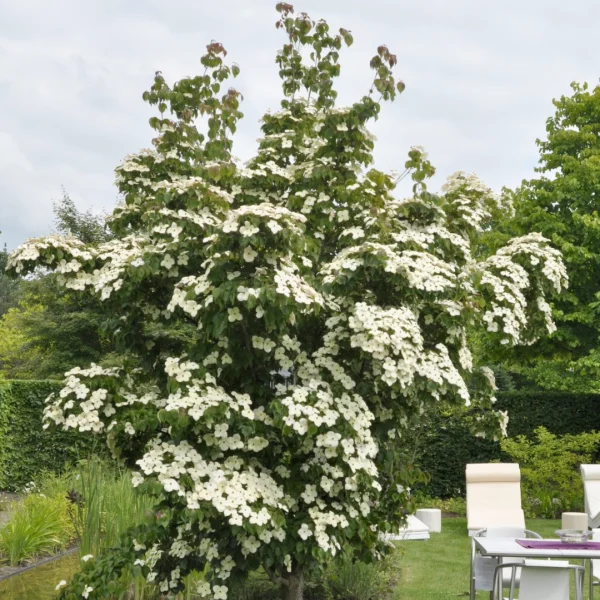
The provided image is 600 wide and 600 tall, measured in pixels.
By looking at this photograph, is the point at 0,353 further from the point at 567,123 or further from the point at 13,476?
the point at 567,123

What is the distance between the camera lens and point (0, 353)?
2777cm

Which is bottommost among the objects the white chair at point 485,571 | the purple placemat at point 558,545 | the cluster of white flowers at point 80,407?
the white chair at point 485,571

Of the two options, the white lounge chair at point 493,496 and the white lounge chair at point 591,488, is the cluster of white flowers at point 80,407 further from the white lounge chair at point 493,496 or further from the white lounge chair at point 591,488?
the white lounge chair at point 591,488

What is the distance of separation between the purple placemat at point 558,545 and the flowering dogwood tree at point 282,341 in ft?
2.74

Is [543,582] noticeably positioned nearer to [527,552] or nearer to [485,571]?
[527,552]

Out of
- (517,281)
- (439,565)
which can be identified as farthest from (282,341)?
(439,565)

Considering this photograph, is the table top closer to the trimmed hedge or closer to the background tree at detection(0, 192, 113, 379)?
the trimmed hedge

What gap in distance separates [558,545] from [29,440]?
9.17 metres

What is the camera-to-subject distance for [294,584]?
493 cm

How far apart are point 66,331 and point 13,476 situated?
594 centimetres

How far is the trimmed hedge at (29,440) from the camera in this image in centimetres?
1169

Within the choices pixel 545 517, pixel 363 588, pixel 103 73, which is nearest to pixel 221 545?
pixel 363 588

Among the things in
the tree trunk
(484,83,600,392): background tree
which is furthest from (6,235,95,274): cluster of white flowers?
(484,83,600,392): background tree

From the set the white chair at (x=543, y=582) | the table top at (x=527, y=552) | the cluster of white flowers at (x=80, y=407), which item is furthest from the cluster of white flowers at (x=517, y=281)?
the cluster of white flowers at (x=80, y=407)
